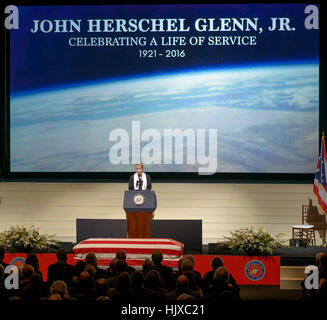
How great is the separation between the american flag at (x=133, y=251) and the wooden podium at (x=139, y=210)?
784 mm

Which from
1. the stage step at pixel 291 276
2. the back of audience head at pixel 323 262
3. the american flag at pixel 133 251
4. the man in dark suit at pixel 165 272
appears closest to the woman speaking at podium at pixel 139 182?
the american flag at pixel 133 251

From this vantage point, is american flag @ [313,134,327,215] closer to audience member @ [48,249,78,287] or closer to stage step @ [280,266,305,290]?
stage step @ [280,266,305,290]

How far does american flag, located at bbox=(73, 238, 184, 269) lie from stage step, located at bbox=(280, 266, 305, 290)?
132 centimetres

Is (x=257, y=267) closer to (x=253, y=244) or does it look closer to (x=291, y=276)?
(x=253, y=244)

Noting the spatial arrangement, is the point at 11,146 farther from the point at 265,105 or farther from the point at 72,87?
the point at 265,105

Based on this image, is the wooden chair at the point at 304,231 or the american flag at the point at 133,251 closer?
the american flag at the point at 133,251

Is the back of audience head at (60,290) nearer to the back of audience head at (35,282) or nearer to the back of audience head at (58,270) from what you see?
the back of audience head at (35,282)

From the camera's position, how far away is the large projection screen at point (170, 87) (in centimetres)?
1039

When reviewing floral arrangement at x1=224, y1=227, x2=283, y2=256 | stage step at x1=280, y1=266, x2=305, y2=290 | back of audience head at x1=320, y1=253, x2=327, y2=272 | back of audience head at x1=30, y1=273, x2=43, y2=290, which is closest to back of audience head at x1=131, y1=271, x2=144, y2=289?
back of audience head at x1=30, y1=273, x2=43, y2=290

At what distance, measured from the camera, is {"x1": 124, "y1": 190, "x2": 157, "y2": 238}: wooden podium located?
8.65 metres

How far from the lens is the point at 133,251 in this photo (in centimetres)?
775

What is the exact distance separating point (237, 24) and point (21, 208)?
4.81 metres
